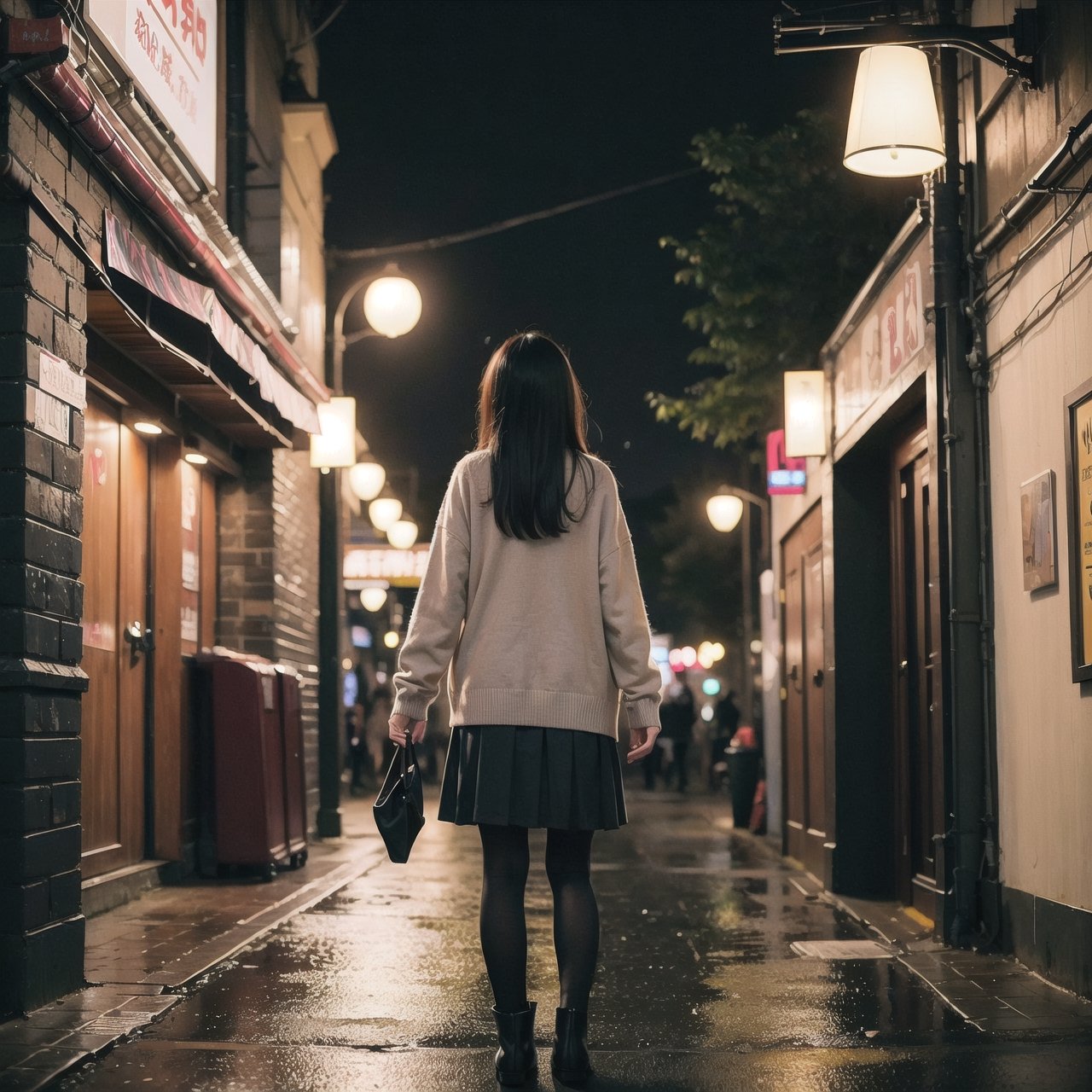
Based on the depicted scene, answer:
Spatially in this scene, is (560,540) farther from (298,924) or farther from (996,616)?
(298,924)

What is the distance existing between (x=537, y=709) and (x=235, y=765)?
20.2ft

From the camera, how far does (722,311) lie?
1562 cm

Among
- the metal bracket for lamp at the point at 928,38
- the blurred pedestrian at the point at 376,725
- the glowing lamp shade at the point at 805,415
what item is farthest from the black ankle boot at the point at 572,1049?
the blurred pedestrian at the point at 376,725

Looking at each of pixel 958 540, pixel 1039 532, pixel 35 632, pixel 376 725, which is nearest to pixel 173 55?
pixel 35 632

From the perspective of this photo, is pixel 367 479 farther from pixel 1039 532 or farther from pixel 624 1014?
pixel 624 1014

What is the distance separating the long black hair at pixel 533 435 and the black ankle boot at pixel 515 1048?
1.32 metres

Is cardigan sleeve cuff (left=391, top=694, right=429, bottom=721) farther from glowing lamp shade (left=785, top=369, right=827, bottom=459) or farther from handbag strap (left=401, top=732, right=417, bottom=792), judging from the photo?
glowing lamp shade (left=785, top=369, right=827, bottom=459)

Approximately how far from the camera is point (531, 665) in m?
4.23

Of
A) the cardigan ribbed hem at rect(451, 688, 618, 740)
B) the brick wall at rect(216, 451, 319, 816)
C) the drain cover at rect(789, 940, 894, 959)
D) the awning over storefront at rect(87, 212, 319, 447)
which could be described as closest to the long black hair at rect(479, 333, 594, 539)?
the cardigan ribbed hem at rect(451, 688, 618, 740)

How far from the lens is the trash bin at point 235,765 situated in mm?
9930

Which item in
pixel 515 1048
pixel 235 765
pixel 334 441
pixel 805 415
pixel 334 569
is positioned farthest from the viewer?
pixel 334 569

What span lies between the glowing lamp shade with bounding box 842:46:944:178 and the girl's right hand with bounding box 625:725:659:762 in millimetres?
3547

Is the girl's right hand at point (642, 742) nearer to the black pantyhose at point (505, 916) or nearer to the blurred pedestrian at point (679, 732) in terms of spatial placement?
the black pantyhose at point (505, 916)

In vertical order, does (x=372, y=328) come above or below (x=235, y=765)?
above
